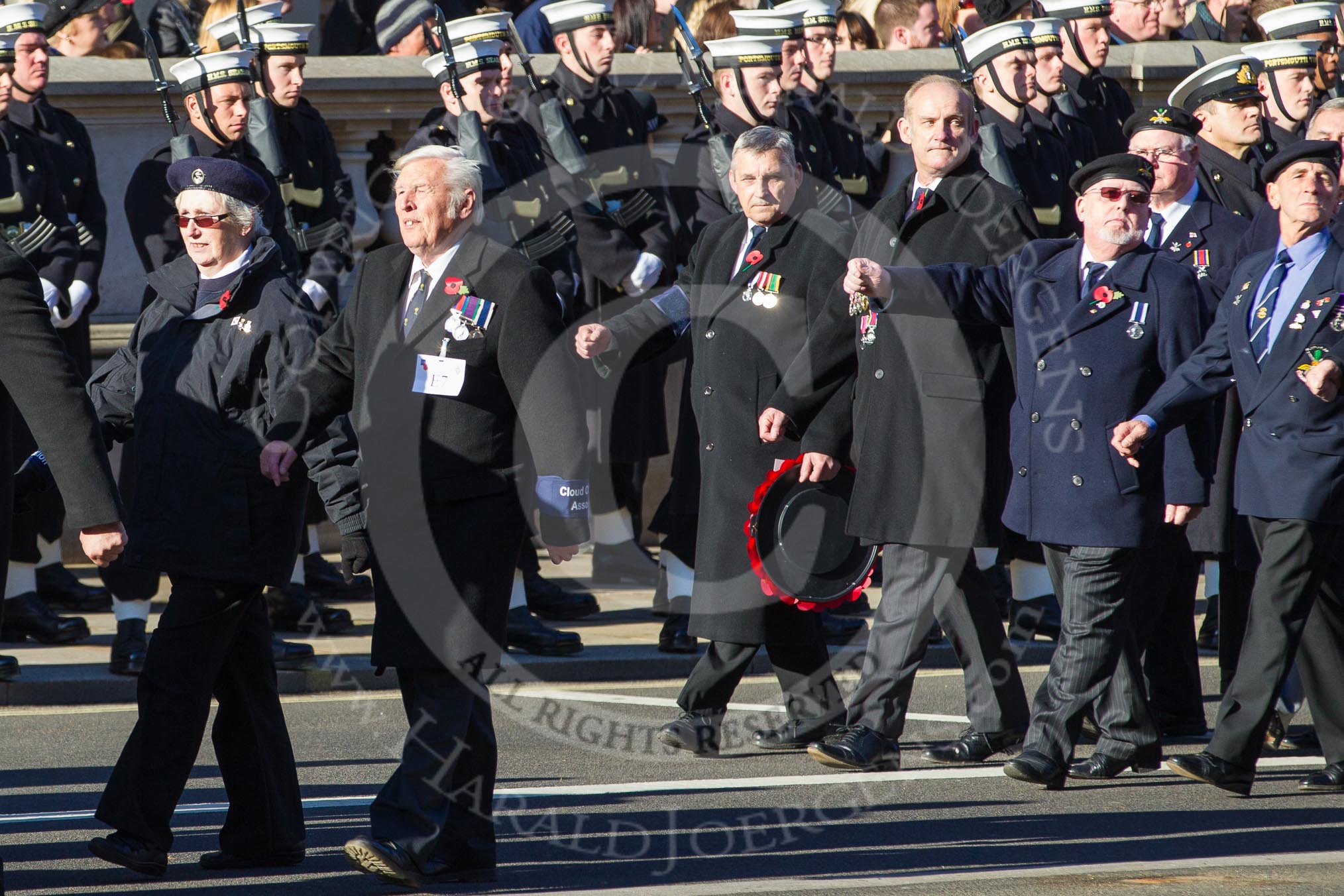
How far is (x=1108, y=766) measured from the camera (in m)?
7.20

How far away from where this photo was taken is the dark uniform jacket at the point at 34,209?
951cm

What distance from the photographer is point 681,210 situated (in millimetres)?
10828

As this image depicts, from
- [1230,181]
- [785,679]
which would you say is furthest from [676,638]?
[1230,181]

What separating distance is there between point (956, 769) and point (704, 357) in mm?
1761

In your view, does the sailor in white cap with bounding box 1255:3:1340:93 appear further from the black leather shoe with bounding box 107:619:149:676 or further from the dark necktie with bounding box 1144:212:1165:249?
the black leather shoe with bounding box 107:619:149:676

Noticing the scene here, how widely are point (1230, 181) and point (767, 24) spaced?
2.52 meters

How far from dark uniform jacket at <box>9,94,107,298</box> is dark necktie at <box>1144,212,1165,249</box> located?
15.0 ft

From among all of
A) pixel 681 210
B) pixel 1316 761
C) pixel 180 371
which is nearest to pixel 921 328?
pixel 1316 761

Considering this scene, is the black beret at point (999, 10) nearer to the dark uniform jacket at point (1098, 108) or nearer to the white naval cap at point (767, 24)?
the dark uniform jacket at point (1098, 108)

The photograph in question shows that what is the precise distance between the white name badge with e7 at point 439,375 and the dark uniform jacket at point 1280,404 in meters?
2.23

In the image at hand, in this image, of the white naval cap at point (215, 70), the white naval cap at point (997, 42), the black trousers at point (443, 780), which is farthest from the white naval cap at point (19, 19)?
the black trousers at point (443, 780)

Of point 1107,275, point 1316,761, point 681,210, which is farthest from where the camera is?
point 681,210

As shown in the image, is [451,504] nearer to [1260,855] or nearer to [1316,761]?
[1260,855]

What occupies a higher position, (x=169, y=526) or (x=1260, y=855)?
(x=169, y=526)
